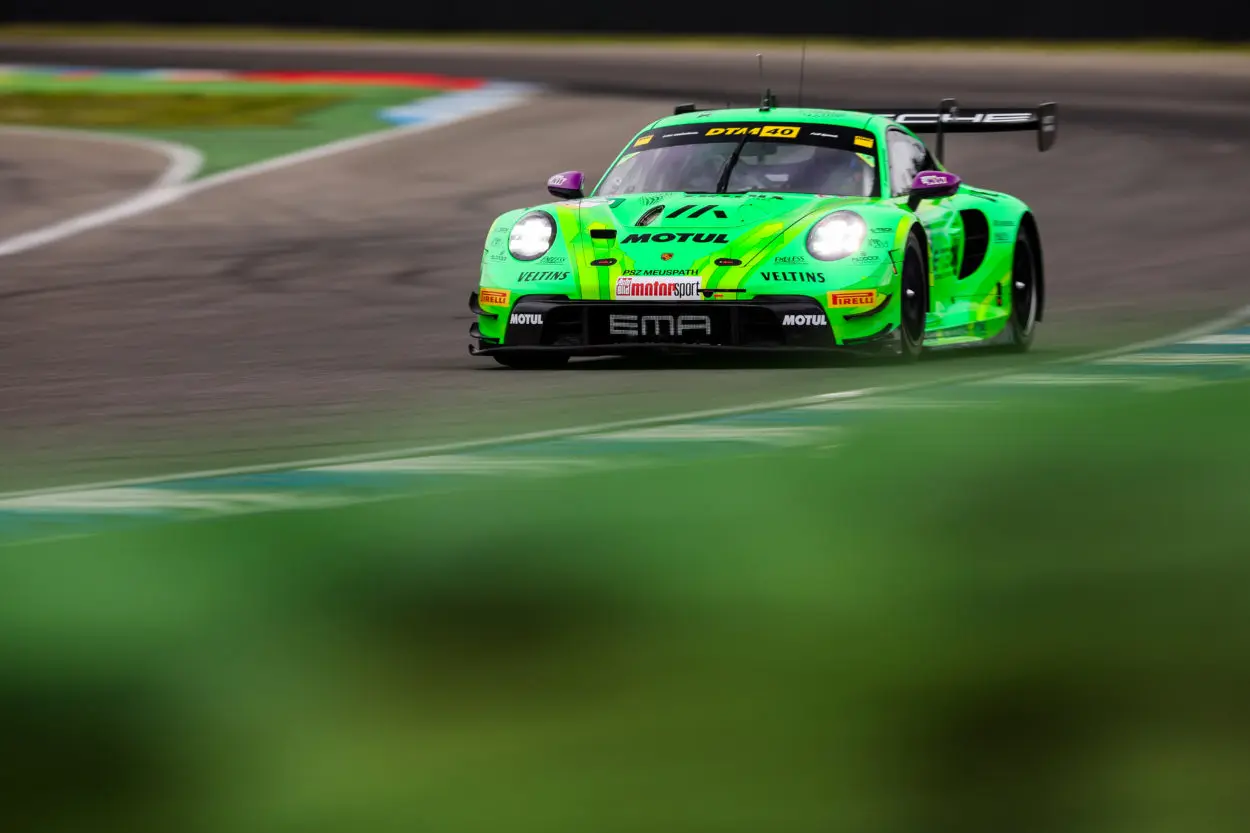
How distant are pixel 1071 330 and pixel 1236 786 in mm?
8338

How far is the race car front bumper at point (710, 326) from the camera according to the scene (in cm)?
1038

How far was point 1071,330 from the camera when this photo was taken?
1244 centimetres

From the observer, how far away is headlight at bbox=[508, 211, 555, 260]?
10.7 metres

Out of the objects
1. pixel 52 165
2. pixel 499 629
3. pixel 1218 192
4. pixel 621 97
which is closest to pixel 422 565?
pixel 499 629

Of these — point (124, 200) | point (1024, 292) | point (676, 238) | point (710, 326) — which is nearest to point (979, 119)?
point (1024, 292)

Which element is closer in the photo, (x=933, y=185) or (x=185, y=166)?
(x=933, y=185)

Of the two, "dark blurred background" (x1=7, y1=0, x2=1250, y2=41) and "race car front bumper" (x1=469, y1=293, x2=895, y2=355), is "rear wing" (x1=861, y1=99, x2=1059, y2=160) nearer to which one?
"race car front bumper" (x1=469, y1=293, x2=895, y2=355)

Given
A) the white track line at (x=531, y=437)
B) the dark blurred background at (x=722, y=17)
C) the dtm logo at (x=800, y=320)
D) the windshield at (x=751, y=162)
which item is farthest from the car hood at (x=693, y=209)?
the dark blurred background at (x=722, y=17)

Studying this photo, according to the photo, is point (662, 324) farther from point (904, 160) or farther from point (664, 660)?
point (664, 660)

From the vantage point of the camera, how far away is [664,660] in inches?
203

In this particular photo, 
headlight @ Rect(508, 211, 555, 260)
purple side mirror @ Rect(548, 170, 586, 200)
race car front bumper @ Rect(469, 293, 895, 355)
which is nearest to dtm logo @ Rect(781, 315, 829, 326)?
race car front bumper @ Rect(469, 293, 895, 355)

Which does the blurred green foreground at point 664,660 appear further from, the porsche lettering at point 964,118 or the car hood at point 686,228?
the porsche lettering at point 964,118

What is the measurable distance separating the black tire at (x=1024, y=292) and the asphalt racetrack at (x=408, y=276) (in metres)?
0.14

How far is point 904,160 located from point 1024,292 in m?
0.97
